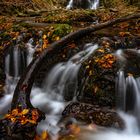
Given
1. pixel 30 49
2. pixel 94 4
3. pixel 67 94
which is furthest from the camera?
pixel 94 4

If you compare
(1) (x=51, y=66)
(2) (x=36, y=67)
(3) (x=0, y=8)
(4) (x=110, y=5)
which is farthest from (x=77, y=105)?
(4) (x=110, y=5)

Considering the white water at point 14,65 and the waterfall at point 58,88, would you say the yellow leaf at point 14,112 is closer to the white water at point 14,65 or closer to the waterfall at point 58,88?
the waterfall at point 58,88

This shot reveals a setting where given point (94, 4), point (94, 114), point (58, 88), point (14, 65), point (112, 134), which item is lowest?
point (112, 134)

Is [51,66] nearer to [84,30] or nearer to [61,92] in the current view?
[61,92]

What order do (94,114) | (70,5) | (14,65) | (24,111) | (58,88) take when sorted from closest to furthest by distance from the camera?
(24,111) < (94,114) < (58,88) < (14,65) < (70,5)

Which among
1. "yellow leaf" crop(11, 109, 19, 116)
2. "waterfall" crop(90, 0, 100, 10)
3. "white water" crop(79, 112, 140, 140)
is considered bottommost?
"white water" crop(79, 112, 140, 140)

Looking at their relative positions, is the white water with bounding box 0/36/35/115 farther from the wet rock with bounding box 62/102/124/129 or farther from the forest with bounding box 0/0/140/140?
the wet rock with bounding box 62/102/124/129

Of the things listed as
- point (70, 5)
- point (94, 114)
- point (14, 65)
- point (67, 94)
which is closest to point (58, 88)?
point (67, 94)

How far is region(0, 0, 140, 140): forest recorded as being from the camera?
4734 mm

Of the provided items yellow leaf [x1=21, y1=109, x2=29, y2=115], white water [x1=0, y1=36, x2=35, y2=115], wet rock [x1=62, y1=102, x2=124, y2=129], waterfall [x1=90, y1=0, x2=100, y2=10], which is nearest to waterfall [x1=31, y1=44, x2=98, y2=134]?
wet rock [x1=62, y1=102, x2=124, y2=129]

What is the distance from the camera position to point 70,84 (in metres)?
6.03

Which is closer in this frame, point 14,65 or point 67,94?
point 67,94

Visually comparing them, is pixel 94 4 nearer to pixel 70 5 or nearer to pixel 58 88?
pixel 70 5

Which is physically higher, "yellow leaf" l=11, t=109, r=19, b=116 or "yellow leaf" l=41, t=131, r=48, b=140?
"yellow leaf" l=11, t=109, r=19, b=116
